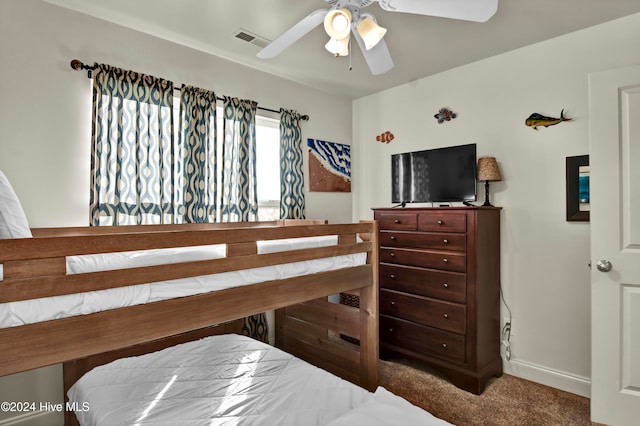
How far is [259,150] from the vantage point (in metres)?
3.35

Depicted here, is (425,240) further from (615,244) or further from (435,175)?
(615,244)

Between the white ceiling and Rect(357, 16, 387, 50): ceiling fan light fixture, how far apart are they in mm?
427

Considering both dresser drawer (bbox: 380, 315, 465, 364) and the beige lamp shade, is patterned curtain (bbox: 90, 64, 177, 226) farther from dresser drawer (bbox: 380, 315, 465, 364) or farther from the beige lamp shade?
the beige lamp shade

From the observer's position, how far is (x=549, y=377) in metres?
2.70

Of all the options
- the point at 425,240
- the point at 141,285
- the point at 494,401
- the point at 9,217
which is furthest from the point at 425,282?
the point at 9,217

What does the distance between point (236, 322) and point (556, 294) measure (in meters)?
2.46

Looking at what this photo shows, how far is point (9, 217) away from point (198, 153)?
1.61 metres

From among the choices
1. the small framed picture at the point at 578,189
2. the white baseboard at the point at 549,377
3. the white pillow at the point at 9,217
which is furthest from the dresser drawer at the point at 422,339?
the white pillow at the point at 9,217

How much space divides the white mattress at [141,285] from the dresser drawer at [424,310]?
127 centimetres

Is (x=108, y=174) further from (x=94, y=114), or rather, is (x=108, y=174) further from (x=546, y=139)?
(x=546, y=139)

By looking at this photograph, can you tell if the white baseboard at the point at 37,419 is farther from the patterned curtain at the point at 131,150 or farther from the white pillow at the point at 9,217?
the white pillow at the point at 9,217

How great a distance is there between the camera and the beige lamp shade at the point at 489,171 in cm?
282

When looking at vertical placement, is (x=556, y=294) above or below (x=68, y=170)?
below

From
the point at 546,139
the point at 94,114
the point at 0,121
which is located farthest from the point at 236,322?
the point at 546,139
